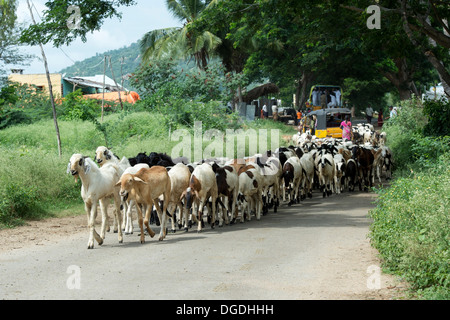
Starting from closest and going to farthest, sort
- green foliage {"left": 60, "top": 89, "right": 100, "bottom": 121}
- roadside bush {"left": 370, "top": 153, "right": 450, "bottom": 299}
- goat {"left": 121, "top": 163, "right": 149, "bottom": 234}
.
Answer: roadside bush {"left": 370, "top": 153, "right": 450, "bottom": 299} → goat {"left": 121, "top": 163, "right": 149, "bottom": 234} → green foliage {"left": 60, "top": 89, "right": 100, "bottom": 121}

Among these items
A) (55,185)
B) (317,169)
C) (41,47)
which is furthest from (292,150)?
(41,47)

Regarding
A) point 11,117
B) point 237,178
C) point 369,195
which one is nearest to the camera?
point 237,178

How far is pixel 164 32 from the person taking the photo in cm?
3653

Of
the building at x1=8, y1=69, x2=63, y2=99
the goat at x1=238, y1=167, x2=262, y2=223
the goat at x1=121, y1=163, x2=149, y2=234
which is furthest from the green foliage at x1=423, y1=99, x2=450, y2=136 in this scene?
the building at x1=8, y1=69, x2=63, y2=99

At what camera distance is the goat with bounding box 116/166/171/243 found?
34.3 feet

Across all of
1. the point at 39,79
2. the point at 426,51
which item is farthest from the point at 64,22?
the point at 39,79

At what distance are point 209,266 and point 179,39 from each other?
2840 centimetres

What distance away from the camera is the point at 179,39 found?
116 ft

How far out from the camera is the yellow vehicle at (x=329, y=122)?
102 ft

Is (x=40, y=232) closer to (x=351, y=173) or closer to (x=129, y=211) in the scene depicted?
(x=129, y=211)

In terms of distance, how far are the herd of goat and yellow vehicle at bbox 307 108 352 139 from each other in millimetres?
10198

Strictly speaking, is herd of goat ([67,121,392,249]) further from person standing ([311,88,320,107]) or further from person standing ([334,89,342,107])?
person standing ([334,89,342,107])

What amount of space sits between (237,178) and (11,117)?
60.5 feet
